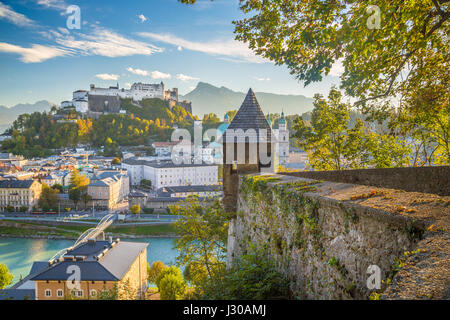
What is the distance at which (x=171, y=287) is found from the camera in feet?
52.7

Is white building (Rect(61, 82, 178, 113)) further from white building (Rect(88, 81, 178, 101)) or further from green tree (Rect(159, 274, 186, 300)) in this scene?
green tree (Rect(159, 274, 186, 300))

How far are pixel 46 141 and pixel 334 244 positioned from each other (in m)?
80.8

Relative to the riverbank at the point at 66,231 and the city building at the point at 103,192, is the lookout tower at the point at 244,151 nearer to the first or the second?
the riverbank at the point at 66,231

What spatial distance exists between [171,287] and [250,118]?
12.4 metres

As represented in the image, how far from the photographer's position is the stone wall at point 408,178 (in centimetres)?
390

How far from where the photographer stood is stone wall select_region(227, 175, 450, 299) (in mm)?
1790

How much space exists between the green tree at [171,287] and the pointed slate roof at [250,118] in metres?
12.1

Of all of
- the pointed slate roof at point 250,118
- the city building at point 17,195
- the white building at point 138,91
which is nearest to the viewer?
the pointed slate roof at point 250,118

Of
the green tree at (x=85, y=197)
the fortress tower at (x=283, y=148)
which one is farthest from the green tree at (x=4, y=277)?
the green tree at (x=85, y=197)

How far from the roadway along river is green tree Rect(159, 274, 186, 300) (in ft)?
23.0

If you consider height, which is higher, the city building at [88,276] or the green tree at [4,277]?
the city building at [88,276]

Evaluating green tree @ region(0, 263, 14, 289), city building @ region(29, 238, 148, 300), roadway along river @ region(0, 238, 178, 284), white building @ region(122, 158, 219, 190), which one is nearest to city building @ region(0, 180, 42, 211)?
roadway along river @ region(0, 238, 178, 284)

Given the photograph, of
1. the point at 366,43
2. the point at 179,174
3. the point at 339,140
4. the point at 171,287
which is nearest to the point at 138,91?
the point at 179,174

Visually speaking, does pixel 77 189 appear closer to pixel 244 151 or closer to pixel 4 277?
pixel 4 277
